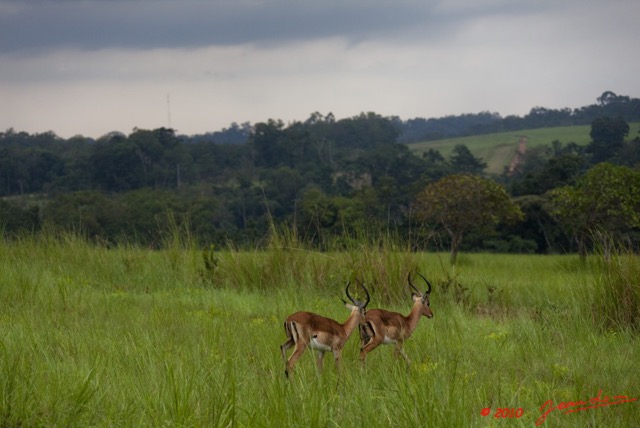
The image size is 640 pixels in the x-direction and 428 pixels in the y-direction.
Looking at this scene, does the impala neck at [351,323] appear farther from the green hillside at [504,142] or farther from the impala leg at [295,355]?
the green hillside at [504,142]

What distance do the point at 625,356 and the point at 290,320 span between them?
344cm

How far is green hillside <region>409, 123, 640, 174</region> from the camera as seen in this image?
8006cm

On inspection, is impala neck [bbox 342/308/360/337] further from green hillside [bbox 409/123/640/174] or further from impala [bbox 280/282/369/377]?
green hillside [bbox 409/123/640/174]

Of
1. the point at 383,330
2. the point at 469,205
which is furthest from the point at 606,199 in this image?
the point at 383,330

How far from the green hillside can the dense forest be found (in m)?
5.69

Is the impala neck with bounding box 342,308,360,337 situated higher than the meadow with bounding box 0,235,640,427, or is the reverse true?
the impala neck with bounding box 342,308,360,337

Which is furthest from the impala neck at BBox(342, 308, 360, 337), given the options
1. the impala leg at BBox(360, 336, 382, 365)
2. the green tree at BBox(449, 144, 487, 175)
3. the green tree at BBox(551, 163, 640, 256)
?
the green tree at BBox(449, 144, 487, 175)

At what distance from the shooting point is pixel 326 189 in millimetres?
59375

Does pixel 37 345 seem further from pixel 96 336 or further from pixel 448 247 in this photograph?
pixel 448 247

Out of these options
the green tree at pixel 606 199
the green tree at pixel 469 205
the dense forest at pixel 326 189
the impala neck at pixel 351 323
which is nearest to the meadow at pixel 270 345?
the impala neck at pixel 351 323

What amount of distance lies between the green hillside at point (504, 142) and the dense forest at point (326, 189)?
224 inches

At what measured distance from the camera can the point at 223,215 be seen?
49.2 metres

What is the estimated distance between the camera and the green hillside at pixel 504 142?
8006 cm

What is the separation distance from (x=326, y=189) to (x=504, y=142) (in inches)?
1589
